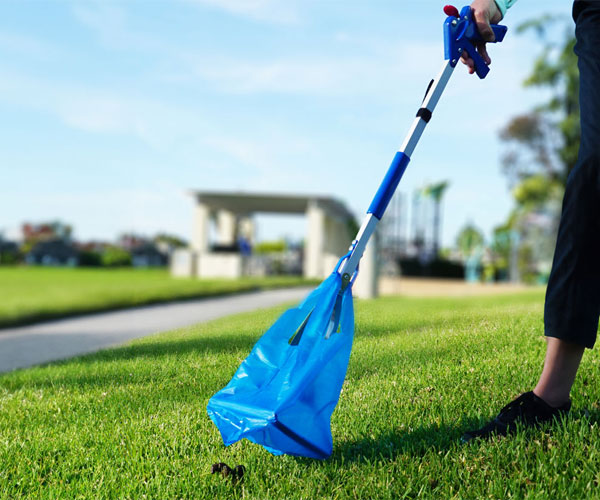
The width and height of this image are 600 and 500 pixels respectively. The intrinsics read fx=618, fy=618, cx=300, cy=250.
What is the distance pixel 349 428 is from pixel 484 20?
1.53 meters

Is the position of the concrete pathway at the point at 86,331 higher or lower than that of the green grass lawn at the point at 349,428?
lower

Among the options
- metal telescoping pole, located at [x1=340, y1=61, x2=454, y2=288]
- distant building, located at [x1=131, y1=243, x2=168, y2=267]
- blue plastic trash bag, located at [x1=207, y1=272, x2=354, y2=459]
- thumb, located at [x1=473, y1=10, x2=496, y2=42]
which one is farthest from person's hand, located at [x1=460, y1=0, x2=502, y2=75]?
distant building, located at [x1=131, y1=243, x2=168, y2=267]

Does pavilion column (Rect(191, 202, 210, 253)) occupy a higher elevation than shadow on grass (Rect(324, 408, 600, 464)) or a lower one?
higher

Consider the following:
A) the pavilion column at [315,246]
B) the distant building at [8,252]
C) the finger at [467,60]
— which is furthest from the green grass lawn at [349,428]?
the distant building at [8,252]

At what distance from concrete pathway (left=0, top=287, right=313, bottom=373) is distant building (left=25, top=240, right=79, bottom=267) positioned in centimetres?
2895

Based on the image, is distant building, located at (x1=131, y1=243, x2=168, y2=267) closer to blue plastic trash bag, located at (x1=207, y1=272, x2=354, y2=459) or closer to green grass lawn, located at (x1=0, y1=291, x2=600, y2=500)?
green grass lawn, located at (x1=0, y1=291, x2=600, y2=500)

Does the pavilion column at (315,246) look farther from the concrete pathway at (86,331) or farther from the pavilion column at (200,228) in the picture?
the concrete pathway at (86,331)

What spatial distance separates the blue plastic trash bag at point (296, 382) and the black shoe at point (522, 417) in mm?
524

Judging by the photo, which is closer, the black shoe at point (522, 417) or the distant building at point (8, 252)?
the black shoe at point (522, 417)

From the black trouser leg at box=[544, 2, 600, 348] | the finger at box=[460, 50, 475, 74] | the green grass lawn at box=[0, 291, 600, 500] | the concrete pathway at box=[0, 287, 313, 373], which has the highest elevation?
the finger at box=[460, 50, 475, 74]

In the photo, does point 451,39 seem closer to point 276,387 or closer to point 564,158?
point 276,387

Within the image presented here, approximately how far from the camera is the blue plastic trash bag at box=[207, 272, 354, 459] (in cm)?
189

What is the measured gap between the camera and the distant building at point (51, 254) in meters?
36.4

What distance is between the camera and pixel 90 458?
2197 mm
